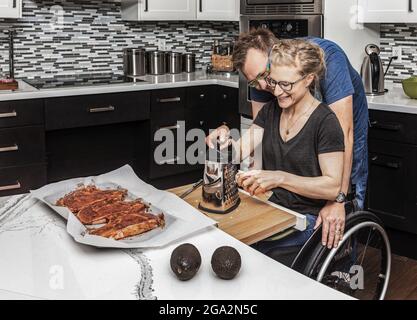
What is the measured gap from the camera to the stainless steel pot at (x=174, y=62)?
4.08 m

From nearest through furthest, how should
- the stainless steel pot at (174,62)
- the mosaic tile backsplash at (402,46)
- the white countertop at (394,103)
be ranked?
the white countertop at (394,103) → the mosaic tile backsplash at (402,46) → the stainless steel pot at (174,62)

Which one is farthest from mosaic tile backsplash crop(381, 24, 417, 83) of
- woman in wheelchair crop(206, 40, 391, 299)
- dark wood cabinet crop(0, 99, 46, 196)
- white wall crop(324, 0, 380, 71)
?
dark wood cabinet crop(0, 99, 46, 196)

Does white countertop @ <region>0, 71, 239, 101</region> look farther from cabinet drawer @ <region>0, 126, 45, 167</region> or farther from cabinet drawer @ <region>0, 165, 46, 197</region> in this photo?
cabinet drawer @ <region>0, 165, 46, 197</region>

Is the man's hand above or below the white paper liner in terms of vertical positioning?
below

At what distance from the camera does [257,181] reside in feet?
4.99

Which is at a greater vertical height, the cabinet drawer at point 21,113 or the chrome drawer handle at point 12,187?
the cabinet drawer at point 21,113

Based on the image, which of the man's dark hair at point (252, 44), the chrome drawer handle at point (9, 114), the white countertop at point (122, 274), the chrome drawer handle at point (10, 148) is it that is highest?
the man's dark hair at point (252, 44)

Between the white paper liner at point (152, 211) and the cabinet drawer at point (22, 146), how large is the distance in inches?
63.2

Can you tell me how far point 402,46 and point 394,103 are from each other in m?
0.84

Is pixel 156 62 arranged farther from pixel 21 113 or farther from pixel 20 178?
pixel 20 178

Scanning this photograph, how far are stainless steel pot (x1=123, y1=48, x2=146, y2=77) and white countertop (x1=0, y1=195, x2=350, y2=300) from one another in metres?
2.79

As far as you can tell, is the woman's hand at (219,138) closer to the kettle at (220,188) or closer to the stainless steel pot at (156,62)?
the kettle at (220,188)

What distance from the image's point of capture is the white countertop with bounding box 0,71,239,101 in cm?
309

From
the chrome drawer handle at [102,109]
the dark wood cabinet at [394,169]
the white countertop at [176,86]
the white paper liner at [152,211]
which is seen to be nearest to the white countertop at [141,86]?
the white countertop at [176,86]
